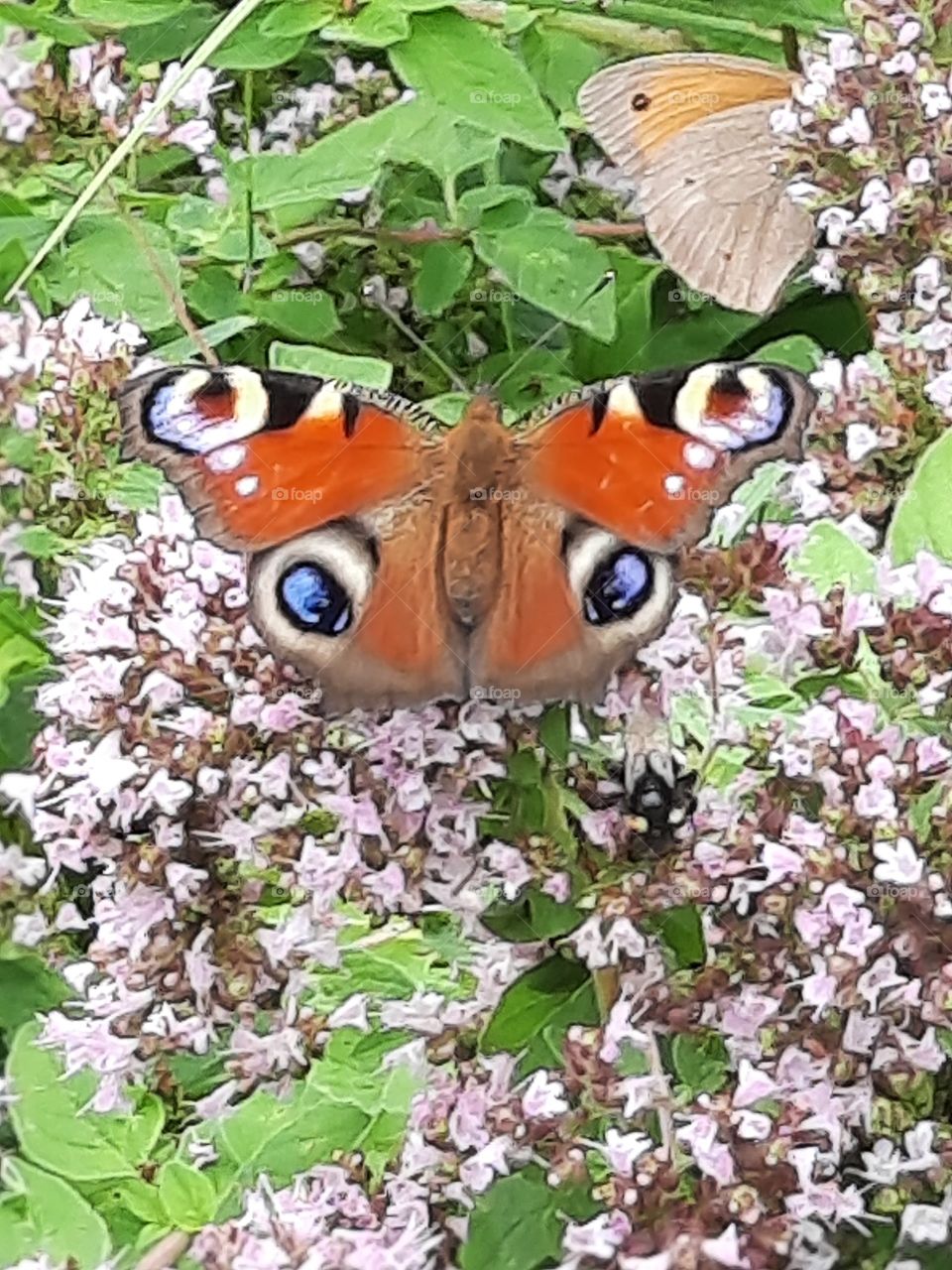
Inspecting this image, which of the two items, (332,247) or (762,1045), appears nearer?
(762,1045)

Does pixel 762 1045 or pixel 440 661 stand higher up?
pixel 440 661

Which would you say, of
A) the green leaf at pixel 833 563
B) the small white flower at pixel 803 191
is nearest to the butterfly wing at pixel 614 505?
the green leaf at pixel 833 563

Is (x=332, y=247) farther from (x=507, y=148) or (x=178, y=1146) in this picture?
(x=178, y=1146)

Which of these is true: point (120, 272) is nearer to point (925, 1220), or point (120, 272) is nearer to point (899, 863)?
point (899, 863)

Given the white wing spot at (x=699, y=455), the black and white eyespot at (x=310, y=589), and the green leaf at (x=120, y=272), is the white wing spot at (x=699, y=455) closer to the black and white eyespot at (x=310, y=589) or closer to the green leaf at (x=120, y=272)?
the black and white eyespot at (x=310, y=589)

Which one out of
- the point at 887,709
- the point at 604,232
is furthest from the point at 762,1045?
the point at 604,232

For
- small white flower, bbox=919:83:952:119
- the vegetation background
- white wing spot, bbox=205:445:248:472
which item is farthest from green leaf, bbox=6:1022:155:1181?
small white flower, bbox=919:83:952:119
